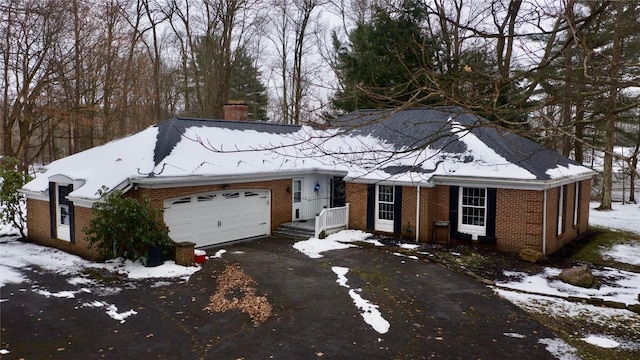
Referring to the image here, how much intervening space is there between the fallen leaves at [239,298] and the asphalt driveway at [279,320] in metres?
0.05

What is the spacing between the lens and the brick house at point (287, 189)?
47.4 feet

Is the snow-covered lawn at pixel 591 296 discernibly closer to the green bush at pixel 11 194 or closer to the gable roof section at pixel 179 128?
the gable roof section at pixel 179 128

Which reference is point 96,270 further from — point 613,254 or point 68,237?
point 613,254

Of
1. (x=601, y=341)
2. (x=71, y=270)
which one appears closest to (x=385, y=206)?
(x=601, y=341)

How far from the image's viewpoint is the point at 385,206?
1720cm

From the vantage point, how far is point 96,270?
40.9 feet

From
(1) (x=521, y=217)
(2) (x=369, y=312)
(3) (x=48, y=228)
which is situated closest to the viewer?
(2) (x=369, y=312)

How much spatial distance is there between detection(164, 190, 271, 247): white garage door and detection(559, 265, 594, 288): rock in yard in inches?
402

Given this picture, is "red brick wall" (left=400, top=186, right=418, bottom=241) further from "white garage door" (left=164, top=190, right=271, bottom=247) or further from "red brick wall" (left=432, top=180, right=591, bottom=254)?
"white garage door" (left=164, top=190, right=271, bottom=247)

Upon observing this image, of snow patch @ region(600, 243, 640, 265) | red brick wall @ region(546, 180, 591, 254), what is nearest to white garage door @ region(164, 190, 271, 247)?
red brick wall @ region(546, 180, 591, 254)

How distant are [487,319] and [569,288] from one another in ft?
11.8

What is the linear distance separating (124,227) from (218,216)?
3893 millimetres

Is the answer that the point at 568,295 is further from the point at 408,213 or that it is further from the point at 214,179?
the point at 214,179

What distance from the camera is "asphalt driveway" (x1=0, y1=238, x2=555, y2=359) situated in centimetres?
761
